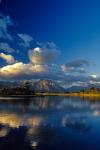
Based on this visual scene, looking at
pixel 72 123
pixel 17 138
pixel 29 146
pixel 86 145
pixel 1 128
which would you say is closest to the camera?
pixel 29 146

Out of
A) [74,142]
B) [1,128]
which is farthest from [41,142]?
[1,128]

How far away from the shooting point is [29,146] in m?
24.6

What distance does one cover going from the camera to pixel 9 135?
98.4 feet

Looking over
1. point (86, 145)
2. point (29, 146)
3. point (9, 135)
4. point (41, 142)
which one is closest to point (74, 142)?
point (86, 145)

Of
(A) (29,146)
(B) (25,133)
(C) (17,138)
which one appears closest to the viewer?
(A) (29,146)

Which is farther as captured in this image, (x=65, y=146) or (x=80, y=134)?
(x=80, y=134)

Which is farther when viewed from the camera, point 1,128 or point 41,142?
point 1,128

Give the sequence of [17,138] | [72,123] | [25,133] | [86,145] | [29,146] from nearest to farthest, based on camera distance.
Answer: [29,146]
[86,145]
[17,138]
[25,133]
[72,123]

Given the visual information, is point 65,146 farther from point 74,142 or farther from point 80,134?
point 80,134

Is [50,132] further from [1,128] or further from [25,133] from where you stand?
[1,128]

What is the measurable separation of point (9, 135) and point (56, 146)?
7324mm

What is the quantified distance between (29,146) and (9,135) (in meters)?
6.10

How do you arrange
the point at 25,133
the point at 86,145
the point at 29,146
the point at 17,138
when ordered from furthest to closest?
the point at 25,133 < the point at 17,138 < the point at 86,145 < the point at 29,146

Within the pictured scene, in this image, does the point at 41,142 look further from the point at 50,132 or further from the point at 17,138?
the point at 50,132
